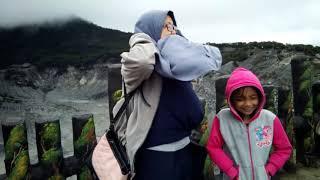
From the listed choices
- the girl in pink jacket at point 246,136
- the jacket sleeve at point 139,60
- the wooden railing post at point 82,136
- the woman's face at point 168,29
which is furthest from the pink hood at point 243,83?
the wooden railing post at point 82,136

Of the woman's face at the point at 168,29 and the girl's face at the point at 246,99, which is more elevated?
the woman's face at the point at 168,29

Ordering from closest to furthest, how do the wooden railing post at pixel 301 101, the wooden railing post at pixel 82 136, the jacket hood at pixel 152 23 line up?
the jacket hood at pixel 152 23 < the wooden railing post at pixel 82 136 < the wooden railing post at pixel 301 101

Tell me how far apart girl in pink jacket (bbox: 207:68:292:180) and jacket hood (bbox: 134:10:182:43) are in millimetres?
548

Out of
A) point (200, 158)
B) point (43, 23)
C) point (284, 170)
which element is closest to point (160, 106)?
point (200, 158)

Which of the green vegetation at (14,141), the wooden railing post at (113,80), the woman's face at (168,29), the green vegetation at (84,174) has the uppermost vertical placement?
the woman's face at (168,29)

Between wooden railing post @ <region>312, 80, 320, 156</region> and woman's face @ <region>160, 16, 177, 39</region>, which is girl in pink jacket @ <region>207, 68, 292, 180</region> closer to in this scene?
woman's face @ <region>160, 16, 177, 39</region>

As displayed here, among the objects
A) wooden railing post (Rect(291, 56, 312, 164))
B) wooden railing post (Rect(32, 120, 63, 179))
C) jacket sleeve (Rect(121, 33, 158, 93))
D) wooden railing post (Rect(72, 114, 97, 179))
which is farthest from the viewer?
wooden railing post (Rect(291, 56, 312, 164))

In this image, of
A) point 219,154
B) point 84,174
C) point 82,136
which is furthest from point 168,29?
point 84,174

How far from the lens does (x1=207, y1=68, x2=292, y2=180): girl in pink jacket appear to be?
212 cm

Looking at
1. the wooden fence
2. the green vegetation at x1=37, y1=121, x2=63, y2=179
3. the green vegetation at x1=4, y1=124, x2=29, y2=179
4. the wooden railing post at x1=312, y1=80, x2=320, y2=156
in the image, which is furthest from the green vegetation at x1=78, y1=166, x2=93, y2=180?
the wooden railing post at x1=312, y1=80, x2=320, y2=156

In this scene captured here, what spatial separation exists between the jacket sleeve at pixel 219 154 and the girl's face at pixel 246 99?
0.60 ft

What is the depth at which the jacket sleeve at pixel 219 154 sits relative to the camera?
211 cm

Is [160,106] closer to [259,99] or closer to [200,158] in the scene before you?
[200,158]

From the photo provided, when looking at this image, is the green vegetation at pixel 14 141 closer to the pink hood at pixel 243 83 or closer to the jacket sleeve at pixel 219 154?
the jacket sleeve at pixel 219 154
